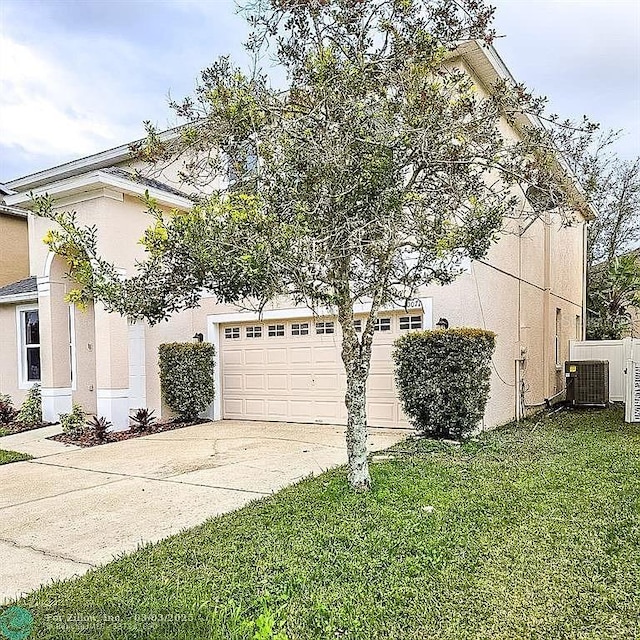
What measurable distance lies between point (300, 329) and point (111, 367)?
13.0 ft

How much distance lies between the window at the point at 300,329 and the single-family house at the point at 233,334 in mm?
23

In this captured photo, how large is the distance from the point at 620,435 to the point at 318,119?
26.4 feet

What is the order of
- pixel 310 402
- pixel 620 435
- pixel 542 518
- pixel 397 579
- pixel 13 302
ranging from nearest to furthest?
pixel 397 579, pixel 542 518, pixel 620 435, pixel 310 402, pixel 13 302

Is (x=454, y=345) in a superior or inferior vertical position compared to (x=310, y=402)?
superior

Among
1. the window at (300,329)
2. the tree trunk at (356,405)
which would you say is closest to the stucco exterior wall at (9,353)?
the window at (300,329)

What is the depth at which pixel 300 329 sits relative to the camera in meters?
12.2

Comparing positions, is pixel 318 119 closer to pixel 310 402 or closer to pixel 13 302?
pixel 310 402

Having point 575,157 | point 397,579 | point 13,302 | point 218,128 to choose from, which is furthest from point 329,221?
point 13,302

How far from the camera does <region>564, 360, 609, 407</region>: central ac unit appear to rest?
1432 centimetres

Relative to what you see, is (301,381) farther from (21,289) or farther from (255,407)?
(21,289)

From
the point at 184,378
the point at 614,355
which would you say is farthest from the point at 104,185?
the point at 614,355

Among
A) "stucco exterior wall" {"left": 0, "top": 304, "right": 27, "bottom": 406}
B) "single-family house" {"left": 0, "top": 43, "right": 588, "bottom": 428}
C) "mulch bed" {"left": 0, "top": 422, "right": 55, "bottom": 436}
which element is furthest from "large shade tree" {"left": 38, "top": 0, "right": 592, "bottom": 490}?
"stucco exterior wall" {"left": 0, "top": 304, "right": 27, "bottom": 406}

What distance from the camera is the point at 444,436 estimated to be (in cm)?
948

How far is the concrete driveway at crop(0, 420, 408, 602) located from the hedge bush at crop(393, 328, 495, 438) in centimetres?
89
